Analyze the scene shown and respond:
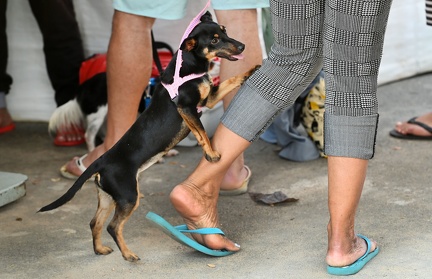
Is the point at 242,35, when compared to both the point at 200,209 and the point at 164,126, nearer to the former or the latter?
the point at 164,126

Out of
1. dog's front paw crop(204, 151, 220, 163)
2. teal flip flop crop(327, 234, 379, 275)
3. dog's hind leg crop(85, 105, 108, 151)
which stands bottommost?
dog's hind leg crop(85, 105, 108, 151)

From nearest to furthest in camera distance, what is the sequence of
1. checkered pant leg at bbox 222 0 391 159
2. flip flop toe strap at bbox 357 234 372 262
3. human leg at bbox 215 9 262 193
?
checkered pant leg at bbox 222 0 391 159, flip flop toe strap at bbox 357 234 372 262, human leg at bbox 215 9 262 193

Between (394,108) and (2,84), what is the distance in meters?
2.49

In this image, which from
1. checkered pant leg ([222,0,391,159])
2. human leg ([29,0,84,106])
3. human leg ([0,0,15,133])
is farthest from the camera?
human leg ([0,0,15,133])

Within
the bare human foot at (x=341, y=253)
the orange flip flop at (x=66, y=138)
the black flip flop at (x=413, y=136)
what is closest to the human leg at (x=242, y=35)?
the bare human foot at (x=341, y=253)

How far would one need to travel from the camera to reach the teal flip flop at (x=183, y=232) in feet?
9.62

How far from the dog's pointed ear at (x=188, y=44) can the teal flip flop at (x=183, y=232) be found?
2.02ft

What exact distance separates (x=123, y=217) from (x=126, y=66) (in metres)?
1.01

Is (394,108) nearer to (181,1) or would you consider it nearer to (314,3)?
(181,1)

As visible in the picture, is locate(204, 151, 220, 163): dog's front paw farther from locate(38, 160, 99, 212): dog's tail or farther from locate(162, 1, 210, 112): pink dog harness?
locate(38, 160, 99, 212): dog's tail

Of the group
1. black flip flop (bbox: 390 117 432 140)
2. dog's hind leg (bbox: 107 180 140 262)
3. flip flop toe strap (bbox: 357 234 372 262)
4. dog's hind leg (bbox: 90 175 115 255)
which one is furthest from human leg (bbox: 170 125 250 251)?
black flip flop (bbox: 390 117 432 140)

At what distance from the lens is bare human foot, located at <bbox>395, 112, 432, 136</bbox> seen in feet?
14.6

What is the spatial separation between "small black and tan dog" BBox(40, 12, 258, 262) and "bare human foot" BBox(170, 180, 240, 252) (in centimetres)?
14

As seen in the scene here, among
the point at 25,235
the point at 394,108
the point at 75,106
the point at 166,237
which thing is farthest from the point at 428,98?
the point at 25,235
